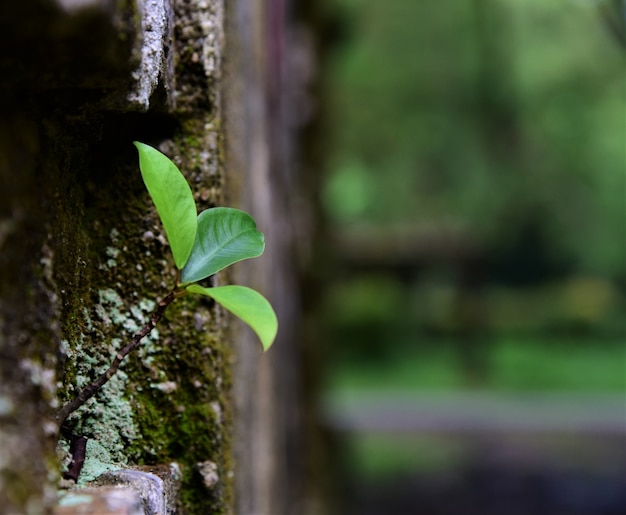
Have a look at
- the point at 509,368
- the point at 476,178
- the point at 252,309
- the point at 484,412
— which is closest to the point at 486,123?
the point at 476,178

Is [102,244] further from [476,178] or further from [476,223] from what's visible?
[476,223]

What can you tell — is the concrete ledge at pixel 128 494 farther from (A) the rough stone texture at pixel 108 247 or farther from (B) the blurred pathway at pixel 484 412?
(B) the blurred pathway at pixel 484 412

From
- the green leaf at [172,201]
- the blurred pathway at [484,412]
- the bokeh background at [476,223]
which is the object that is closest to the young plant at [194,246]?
the green leaf at [172,201]

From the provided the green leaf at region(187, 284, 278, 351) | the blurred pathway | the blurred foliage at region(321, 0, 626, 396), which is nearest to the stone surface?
the green leaf at region(187, 284, 278, 351)

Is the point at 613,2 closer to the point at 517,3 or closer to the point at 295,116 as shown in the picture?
the point at 295,116

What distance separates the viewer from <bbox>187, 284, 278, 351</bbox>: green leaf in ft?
1.69

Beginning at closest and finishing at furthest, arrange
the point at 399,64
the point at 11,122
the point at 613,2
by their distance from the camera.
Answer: the point at 11,122
the point at 613,2
the point at 399,64

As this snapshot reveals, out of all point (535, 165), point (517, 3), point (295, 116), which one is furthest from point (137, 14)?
A: point (535, 165)

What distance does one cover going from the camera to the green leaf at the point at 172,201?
0.53m

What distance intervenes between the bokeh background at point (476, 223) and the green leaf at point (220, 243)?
723 cm

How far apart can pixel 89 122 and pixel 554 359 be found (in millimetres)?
12746

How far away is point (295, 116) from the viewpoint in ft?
14.0

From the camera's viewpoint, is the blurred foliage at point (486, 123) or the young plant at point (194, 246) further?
the blurred foliage at point (486, 123)

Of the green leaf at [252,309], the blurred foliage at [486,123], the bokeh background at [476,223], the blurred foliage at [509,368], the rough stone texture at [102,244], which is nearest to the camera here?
the rough stone texture at [102,244]
